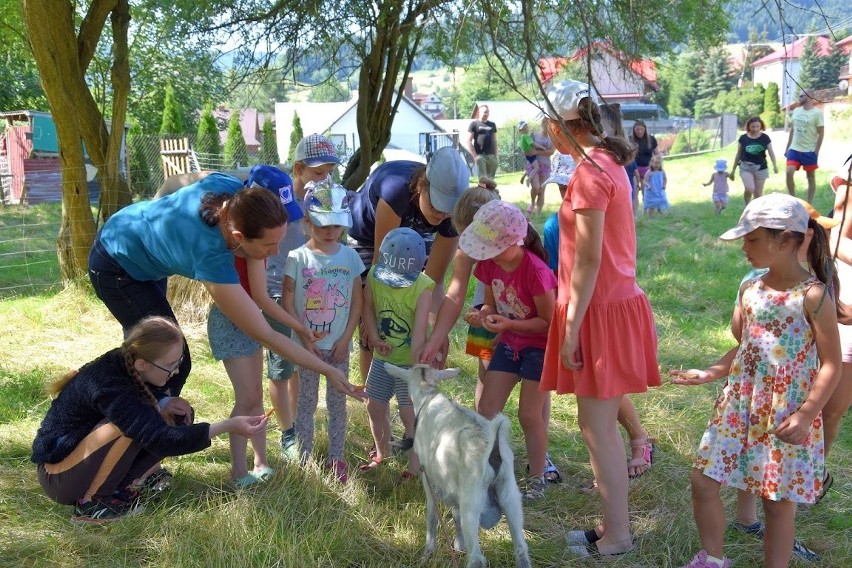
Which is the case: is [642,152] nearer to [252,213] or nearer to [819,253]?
[819,253]

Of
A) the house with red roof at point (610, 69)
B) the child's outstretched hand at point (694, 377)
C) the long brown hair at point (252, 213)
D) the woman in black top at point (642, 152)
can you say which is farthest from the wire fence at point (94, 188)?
the woman in black top at point (642, 152)

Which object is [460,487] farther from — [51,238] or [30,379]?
[51,238]

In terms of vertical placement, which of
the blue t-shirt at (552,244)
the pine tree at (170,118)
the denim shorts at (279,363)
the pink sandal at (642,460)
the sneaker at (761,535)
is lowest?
the sneaker at (761,535)

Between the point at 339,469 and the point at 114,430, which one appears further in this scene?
the point at 339,469

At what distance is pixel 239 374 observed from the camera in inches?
147

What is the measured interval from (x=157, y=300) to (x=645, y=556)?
2.42 meters

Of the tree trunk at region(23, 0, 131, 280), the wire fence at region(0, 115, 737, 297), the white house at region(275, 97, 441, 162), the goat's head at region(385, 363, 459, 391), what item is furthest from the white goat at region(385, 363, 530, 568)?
the white house at region(275, 97, 441, 162)

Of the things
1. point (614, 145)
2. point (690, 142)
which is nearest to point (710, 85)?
point (690, 142)

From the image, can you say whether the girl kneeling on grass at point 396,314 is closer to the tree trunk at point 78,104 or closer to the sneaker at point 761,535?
the sneaker at point 761,535

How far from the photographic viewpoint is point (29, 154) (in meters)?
24.0

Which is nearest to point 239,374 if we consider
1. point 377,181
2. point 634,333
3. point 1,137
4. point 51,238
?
point 377,181

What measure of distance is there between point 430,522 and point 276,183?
1.64 m

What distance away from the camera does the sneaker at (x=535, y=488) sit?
3826 millimetres

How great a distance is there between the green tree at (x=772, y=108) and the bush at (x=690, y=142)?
556 cm
